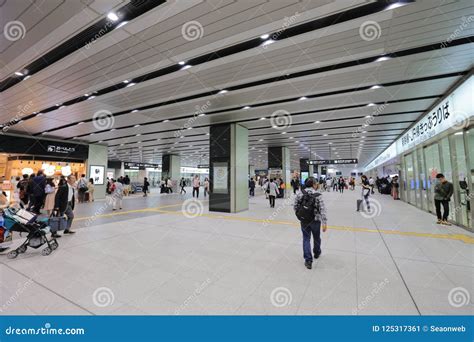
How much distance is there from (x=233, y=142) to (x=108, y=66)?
5.60 m

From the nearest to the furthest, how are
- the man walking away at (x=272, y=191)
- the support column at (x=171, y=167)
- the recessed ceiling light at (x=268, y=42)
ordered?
the recessed ceiling light at (x=268, y=42) < the man walking away at (x=272, y=191) < the support column at (x=171, y=167)

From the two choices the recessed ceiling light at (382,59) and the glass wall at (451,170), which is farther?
the glass wall at (451,170)

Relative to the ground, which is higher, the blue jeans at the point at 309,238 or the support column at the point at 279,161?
the support column at the point at 279,161

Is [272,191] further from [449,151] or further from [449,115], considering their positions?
[449,115]

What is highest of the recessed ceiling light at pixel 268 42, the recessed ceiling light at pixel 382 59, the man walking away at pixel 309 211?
the recessed ceiling light at pixel 268 42

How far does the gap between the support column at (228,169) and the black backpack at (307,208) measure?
19.5 ft

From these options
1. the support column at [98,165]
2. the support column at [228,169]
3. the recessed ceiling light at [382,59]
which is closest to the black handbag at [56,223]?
the support column at [228,169]

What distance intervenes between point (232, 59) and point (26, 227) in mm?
5526

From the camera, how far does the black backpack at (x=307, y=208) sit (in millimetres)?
3609

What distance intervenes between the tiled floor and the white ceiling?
4.15 meters

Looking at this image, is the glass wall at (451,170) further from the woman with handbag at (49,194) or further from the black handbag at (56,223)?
the woman with handbag at (49,194)

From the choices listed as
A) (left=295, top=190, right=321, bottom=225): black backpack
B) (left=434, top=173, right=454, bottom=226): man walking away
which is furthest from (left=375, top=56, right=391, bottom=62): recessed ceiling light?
(left=434, top=173, right=454, bottom=226): man walking away

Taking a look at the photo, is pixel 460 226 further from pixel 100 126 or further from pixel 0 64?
pixel 100 126

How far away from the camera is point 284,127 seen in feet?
36.6
